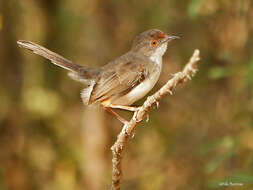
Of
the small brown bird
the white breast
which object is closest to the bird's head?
the small brown bird

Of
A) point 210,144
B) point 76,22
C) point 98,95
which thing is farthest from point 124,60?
point 76,22

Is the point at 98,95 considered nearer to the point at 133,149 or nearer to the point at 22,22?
the point at 22,22

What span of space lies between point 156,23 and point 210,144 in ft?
6.87

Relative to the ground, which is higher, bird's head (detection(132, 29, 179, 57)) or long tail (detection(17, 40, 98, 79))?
bird's head (detection(132, 29, 179, 57))

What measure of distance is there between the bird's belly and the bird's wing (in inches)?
2.1

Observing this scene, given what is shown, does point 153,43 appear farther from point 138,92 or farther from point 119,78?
point 138,92

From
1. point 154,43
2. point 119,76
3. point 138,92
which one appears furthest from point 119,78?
point 154,43

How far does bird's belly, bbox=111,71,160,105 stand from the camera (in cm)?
451

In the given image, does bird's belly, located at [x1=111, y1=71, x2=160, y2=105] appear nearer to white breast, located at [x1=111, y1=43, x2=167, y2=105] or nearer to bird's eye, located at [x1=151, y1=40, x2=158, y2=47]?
white breast, located at [x1=111, y1=43, x2=167, y2=105]

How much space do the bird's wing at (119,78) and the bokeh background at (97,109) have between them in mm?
2045

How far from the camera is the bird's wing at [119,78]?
462 cm

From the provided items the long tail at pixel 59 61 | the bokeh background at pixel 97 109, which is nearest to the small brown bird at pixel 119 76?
the long tail at pixel 59 61

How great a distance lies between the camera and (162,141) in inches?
313

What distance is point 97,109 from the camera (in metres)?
7.61
